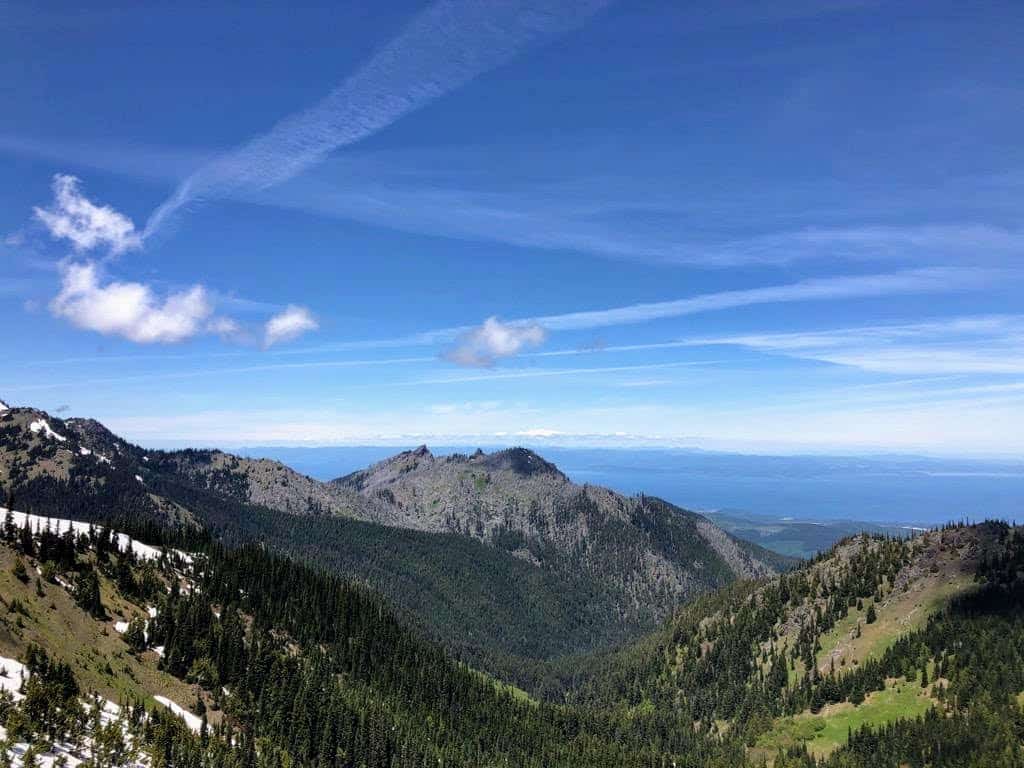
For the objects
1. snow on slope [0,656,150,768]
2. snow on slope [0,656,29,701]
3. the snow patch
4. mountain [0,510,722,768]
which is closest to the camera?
snow on slope [0,656,150,768]

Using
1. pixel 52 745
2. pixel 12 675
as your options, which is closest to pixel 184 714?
pixel 12 675

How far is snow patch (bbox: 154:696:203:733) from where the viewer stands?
108188 millimetres

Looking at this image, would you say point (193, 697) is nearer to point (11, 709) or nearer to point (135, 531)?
point (11, 709)

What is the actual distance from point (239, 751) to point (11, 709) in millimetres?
37566

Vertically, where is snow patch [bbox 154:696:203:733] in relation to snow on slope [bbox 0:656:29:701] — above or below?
below

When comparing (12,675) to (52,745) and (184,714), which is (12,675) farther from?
(184,714)

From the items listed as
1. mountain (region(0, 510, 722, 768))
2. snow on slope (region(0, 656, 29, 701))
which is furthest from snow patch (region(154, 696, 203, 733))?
snow on slope (region(0, 656, 29, 701))

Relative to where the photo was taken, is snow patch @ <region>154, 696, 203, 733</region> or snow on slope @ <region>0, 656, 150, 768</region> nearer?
snow on slope @ <region>0, 656, 150, 768</region>

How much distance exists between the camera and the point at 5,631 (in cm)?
9706

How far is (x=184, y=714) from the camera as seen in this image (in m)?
111

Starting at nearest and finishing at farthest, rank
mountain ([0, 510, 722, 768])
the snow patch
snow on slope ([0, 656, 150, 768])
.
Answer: snow on slope ([0, 656, 150, 768]) < mountain ([0, 510, 722, 768]) < the snow patch

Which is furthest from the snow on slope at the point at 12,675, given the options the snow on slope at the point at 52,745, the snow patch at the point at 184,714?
the snow patch at the point at 184,714

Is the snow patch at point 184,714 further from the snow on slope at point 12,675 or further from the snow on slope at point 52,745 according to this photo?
the snow on slope at point 12,675

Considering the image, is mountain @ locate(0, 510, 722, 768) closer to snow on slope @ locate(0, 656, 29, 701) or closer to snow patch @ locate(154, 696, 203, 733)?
snow on slope @ locate(0, 656, 29, 701)
